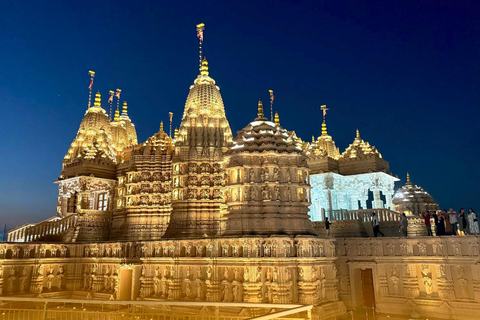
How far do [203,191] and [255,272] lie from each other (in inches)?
464

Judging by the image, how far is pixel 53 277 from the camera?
94.5ft

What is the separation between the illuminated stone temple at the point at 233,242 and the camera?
2105 cm

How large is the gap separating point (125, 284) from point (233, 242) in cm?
1016

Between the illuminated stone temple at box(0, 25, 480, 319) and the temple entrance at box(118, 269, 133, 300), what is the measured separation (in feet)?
0.23

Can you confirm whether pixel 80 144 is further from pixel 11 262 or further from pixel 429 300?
pixel 429 300

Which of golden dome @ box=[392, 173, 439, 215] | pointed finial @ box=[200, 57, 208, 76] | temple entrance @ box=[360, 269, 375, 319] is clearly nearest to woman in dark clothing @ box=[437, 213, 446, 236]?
temple entrance @ box=[360, 269, 375, 319]

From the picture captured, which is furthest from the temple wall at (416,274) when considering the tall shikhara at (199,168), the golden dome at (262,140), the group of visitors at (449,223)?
the tall shikhara at (199,168)

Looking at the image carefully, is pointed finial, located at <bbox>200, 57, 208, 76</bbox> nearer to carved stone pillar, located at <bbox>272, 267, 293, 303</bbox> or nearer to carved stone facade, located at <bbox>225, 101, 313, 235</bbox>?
carved stone facade, located at <bbox>225, 101, 313, 235</bbox>

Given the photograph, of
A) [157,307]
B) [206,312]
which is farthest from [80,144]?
[206,312]

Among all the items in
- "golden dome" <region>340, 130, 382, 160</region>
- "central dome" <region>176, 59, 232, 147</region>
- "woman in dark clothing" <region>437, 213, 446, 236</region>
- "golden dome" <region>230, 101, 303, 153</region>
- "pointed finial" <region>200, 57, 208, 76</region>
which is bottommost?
"woman in dark clothing" <region>437, 213, 446, 236</region>

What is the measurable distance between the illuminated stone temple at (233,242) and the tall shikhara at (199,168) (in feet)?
0.29

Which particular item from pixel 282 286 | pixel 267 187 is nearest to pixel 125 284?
pixel 282 286

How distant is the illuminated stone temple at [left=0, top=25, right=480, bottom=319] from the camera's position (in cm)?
2105

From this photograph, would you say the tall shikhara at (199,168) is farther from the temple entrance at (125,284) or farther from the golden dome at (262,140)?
the golden dome at (262,140)
